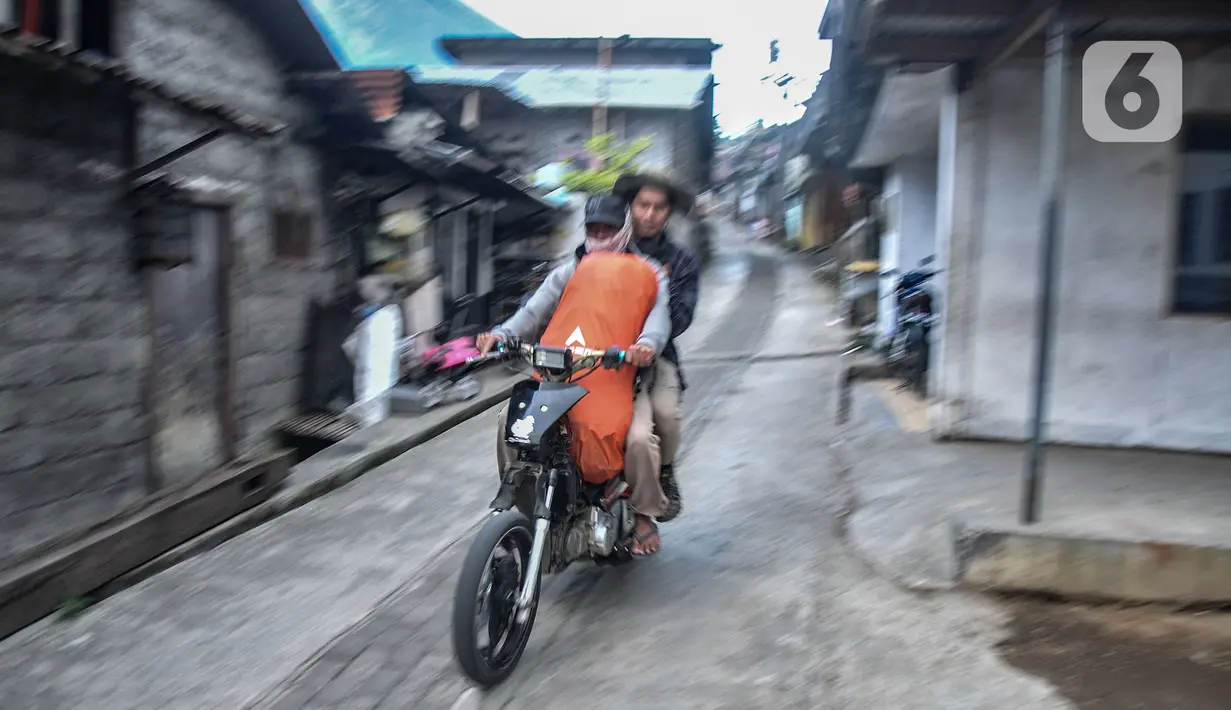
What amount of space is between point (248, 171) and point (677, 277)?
4.80m

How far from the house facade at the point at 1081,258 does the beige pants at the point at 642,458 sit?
275 cm

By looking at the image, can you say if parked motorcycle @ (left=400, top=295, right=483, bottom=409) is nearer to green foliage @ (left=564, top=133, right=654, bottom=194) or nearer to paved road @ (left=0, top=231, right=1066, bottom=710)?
paved road @ (left=0, top=231, right=1066, bottom=710)

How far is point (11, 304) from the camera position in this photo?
5.27 m

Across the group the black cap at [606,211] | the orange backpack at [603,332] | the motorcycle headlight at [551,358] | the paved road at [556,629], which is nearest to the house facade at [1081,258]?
the paved road at [556,629]

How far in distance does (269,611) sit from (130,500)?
285 cm

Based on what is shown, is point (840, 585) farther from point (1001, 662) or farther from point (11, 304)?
point (11, 304)

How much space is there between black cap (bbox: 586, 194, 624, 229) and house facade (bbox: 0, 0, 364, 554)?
2.75 m

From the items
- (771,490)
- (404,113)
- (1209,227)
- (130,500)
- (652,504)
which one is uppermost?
(404,113)

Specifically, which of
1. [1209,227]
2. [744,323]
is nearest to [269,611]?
[1209,227]

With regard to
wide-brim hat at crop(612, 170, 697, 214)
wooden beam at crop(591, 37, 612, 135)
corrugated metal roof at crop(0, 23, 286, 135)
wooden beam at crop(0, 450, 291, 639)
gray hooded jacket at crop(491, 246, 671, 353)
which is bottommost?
wooden beam at crop(0, 450, 291, 639)

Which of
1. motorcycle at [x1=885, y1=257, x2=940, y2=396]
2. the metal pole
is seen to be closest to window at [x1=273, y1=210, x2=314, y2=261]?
motorcycle at [x1=885, y1=257, x2=940, y2=396]

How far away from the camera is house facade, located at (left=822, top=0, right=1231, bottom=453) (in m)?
5.64

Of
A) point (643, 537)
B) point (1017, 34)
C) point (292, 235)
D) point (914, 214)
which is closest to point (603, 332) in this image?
point (643, 537)

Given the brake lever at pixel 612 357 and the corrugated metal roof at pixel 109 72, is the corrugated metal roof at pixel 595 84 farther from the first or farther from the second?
the brake lever at pixel 612 357
